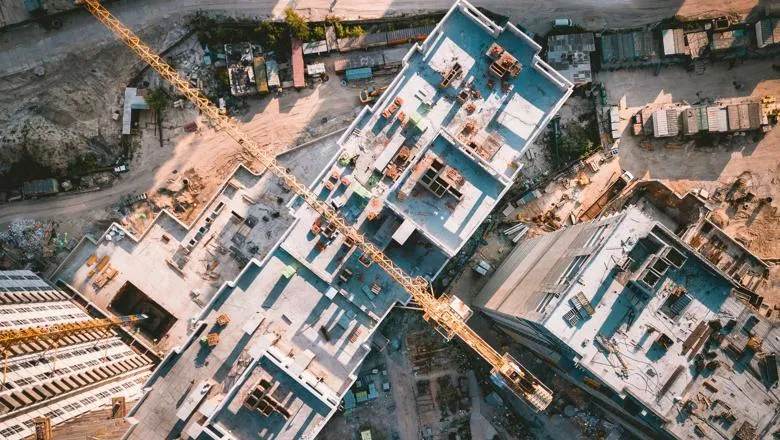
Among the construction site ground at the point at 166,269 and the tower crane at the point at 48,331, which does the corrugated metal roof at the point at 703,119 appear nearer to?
the construction site ground at the point at 166,269

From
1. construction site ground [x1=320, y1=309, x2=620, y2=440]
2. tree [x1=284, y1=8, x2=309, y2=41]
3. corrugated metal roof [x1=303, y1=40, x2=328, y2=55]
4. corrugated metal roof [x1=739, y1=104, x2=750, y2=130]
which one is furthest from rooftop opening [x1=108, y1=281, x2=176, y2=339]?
corrugated metal roof [x1=739, y1=104, x2=750, y2=130]

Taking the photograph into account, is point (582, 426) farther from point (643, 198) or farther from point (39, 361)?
point (39, 361)

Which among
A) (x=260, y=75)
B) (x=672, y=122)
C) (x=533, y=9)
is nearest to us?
(x=672, y=122)

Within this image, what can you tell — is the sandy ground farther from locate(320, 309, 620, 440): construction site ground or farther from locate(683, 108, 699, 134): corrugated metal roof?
locate(320, 309, 620, 440): construction site ground

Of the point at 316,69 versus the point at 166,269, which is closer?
the point at 166,269

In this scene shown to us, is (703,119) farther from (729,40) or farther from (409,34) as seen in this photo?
(409,34)

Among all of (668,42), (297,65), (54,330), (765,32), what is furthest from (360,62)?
(765,32)

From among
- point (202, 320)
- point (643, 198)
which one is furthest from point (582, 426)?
point (202, 320)
